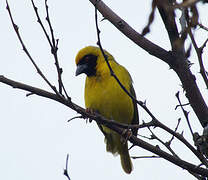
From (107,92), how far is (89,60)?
1047 mm

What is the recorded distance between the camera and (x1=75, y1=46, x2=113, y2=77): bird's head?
575cm

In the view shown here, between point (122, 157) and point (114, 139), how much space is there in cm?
48

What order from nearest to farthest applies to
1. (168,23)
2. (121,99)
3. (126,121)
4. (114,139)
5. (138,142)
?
(168,23), (138,142), (121,99), (126,121), (114,139)

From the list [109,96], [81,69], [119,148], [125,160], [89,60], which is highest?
[89,60]

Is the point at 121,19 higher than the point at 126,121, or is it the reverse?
the point at 121,19

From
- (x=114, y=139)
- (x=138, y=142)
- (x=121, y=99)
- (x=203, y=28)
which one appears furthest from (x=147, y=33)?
(x=114, y=139)

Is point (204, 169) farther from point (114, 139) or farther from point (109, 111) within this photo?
point (114, 139)

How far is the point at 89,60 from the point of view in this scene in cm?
604

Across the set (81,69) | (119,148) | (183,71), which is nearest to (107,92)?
(81,69)

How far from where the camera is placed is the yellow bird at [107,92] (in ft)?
17.0

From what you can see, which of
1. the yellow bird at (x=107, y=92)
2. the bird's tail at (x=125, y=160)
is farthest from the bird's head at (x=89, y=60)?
the bird's tail at (x=125, y=160)

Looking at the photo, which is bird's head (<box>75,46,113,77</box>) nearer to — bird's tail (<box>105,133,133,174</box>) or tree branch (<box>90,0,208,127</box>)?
bird's tail (<box>105,133,133,174</box>)

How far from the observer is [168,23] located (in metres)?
3.08

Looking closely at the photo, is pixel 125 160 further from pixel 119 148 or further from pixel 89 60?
pixel 89 60
